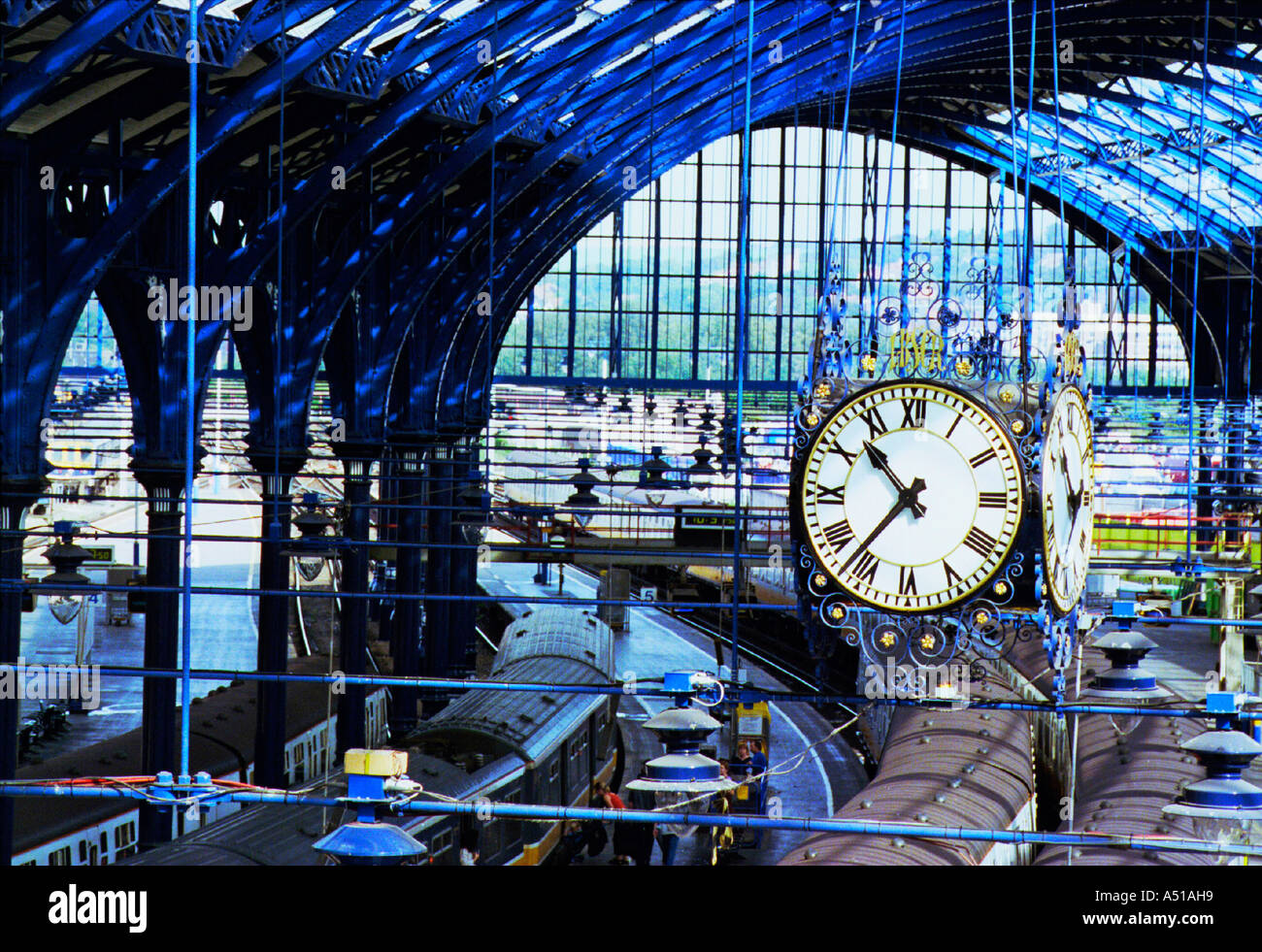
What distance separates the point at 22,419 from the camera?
43.7 feet

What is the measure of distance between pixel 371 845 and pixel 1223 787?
347cm

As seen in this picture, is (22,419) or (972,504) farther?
(22,419)

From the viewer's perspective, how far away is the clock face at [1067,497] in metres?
6.27

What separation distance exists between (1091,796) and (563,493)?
31.3m

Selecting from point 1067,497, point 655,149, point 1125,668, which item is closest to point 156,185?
point 1125,668

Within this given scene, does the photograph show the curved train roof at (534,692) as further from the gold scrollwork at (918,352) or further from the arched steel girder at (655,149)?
the gold scrollwork at (918,352)

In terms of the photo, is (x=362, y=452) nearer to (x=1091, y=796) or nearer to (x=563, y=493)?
(x=1091, y=796)

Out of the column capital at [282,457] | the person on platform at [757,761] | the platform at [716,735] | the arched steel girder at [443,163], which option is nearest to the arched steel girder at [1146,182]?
the platform at [716,735]

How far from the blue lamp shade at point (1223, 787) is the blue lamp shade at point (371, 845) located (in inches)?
121

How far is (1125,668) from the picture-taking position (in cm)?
918

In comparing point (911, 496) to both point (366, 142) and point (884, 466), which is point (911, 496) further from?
point (366, 142)
